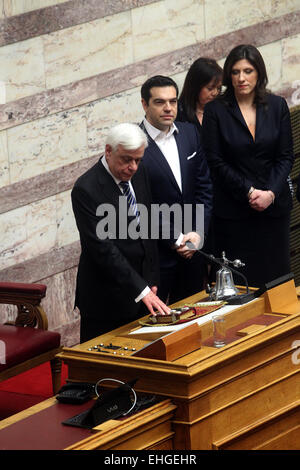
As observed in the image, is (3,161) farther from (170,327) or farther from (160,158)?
(170,327)

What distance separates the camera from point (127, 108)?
702 cm

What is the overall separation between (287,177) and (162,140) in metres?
0.95

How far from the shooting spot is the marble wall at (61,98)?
6.33 meters

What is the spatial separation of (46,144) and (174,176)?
132cm

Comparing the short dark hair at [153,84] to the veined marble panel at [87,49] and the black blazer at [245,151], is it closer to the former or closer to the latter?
the black blazer at [245,151]

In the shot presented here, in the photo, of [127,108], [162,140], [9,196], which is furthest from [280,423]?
[127,108]

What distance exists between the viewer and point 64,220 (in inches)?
266

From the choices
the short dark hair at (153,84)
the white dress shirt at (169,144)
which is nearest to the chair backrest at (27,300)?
the white dress shirt at (169,144)

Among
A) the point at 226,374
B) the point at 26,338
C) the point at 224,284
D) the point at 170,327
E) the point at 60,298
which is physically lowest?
the point at 226,374

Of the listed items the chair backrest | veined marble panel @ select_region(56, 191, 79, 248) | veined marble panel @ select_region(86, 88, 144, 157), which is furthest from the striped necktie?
veined marble panel @ select_region(86, 88, 144, 157)

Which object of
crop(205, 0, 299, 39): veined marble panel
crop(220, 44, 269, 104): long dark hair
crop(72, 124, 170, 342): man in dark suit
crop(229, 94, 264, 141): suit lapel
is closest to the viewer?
crop(72, 124, 170, 342): man in dark suit

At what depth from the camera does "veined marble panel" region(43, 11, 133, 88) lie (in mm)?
6516

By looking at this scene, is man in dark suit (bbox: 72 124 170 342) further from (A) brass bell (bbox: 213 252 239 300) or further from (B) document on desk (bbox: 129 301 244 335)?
(A) brass bell (bbox: 213 252 239 300)

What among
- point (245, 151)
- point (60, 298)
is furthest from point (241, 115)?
point (60, 298)
